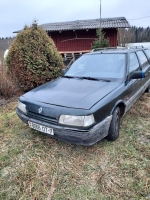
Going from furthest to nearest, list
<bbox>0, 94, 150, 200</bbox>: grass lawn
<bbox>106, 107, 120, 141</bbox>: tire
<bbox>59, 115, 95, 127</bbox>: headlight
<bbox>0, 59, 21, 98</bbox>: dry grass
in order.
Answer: <bbox>0, 59, 21, 98</bbox>: dry grass
<bbox>106, 107, 120, 141</bbox>: tire
<bbox>59, 115, 95, 127</bbox>: headlight
<bbox>0, 94, 150, 200</bbox>: grass lawn

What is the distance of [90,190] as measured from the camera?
1984 mm

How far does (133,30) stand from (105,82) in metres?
14.3

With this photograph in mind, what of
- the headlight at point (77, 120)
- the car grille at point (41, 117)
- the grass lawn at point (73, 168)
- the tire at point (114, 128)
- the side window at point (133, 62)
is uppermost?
the side window at point (133, 62)

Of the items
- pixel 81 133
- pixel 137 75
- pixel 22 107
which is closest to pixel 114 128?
pixel 81 133

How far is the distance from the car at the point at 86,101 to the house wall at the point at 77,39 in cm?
1107

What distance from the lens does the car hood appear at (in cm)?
231

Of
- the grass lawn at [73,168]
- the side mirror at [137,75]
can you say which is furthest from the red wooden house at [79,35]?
the grass lawn at [73,168]

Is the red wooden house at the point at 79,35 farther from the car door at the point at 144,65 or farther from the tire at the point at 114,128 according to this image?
the tire at the point at 114,128

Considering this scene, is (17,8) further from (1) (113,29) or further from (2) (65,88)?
(2) (65,88)

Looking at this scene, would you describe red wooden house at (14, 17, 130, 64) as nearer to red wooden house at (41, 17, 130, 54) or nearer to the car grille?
red wooden house at (41, 17, 130, 54)

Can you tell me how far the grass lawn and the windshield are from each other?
113 centimetres

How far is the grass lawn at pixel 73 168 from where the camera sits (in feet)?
6.44

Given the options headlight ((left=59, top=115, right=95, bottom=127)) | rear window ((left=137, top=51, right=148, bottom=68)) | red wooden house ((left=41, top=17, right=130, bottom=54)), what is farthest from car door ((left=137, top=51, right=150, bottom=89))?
red wooden house ((left=41, top=17, right=130, bottom=54))

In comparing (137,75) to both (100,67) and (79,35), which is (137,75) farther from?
(79,35)
